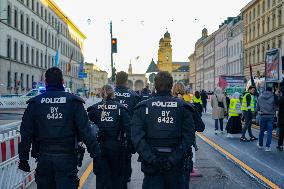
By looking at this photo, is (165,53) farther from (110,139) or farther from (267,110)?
(110,139)

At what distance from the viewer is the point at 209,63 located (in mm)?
108688

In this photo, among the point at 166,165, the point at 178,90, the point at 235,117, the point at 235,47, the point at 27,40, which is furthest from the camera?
the point at 235,47

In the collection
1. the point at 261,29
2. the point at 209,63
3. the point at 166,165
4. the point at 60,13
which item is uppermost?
the point at 60,13

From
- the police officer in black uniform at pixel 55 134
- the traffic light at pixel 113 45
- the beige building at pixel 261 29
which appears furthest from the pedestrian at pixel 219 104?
the beige building at pixel 261 29

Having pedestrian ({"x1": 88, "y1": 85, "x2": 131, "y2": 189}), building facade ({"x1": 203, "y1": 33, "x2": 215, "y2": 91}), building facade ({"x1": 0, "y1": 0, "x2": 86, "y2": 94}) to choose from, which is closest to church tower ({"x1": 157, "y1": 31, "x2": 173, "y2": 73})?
building facade ({"x1": 203, "y1": 33, "x2": 215, "y2": 91})

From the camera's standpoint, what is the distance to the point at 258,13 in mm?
63500

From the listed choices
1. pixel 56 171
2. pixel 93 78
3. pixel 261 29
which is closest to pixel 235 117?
pixel 56 171

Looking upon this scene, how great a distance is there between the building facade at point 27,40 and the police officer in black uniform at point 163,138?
39.0 m

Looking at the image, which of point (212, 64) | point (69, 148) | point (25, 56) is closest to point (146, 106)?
point (69, 148)

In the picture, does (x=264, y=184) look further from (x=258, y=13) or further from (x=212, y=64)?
(x=212, y=64)

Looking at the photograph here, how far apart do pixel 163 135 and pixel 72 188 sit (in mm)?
1169

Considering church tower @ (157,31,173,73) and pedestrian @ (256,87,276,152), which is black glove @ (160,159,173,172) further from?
church tower @ (157,31,173,73)

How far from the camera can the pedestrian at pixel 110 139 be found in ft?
22.1

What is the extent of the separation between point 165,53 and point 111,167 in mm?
132389
